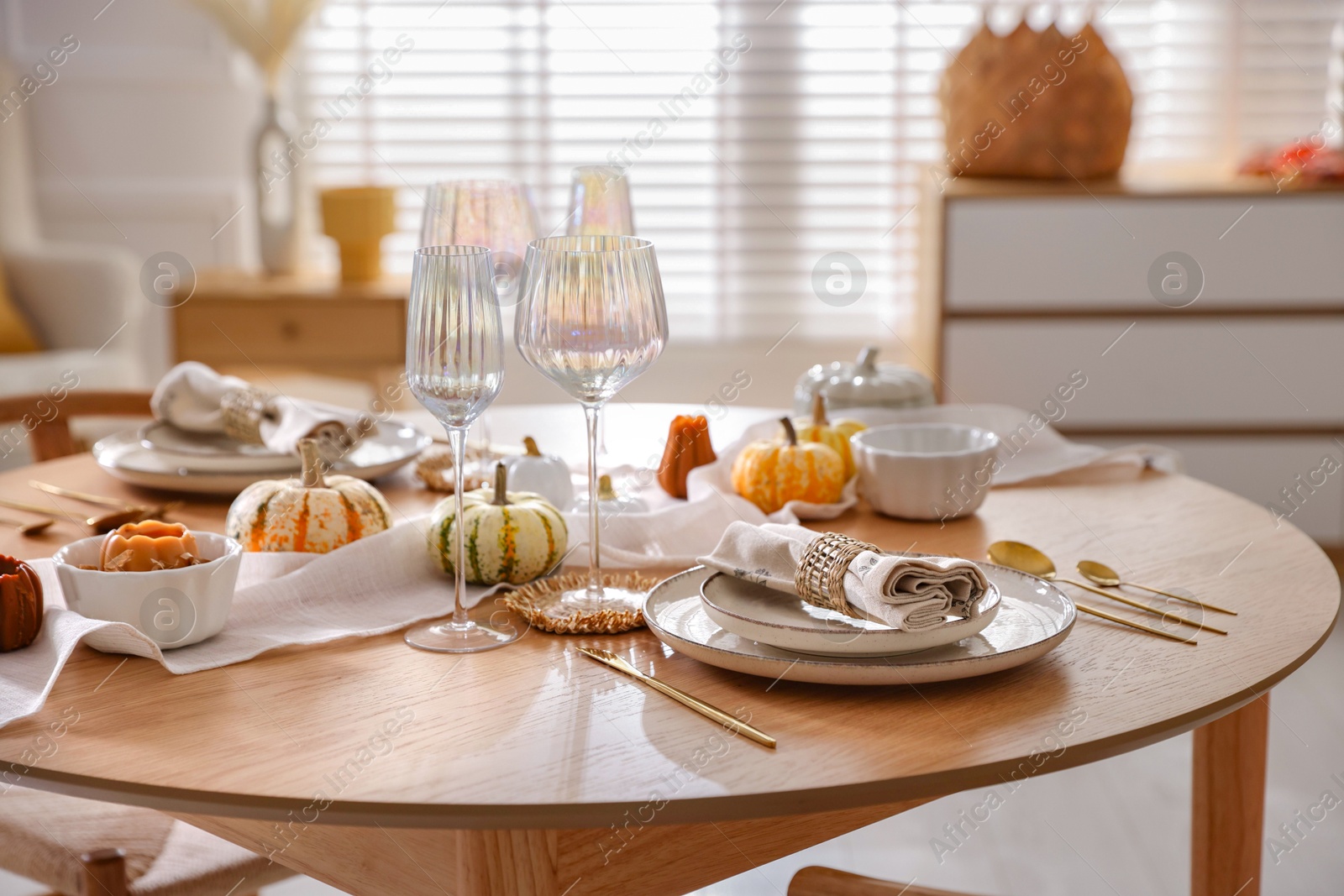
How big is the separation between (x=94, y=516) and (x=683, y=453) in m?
0.57

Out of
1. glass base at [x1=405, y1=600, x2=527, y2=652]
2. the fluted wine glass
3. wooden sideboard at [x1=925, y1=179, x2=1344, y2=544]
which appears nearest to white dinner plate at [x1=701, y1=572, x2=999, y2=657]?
glass base at [x1=405, y1=600, x2=527, y2=652]

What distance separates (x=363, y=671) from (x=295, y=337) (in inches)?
99.3

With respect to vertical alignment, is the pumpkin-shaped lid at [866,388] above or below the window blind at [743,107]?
below

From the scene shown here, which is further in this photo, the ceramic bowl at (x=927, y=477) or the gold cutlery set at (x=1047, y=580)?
the ceramic bowl at (x=927, y=477)

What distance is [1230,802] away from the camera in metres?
1.22

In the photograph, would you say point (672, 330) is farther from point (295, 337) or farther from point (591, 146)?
point (295, 337)

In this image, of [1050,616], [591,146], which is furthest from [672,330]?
[1050,616]

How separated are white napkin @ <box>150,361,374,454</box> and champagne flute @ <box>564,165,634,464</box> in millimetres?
272

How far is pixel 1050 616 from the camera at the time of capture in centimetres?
92

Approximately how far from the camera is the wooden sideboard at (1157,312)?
3.06 metres

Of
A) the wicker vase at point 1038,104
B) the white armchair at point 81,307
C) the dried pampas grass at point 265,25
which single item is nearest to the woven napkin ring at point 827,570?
the wicker vase at point 1038,104

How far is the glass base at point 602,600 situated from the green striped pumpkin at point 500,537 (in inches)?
1.9

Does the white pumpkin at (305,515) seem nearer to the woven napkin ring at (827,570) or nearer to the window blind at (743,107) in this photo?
the woven napkin ring at (827,570)

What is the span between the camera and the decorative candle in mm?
913
